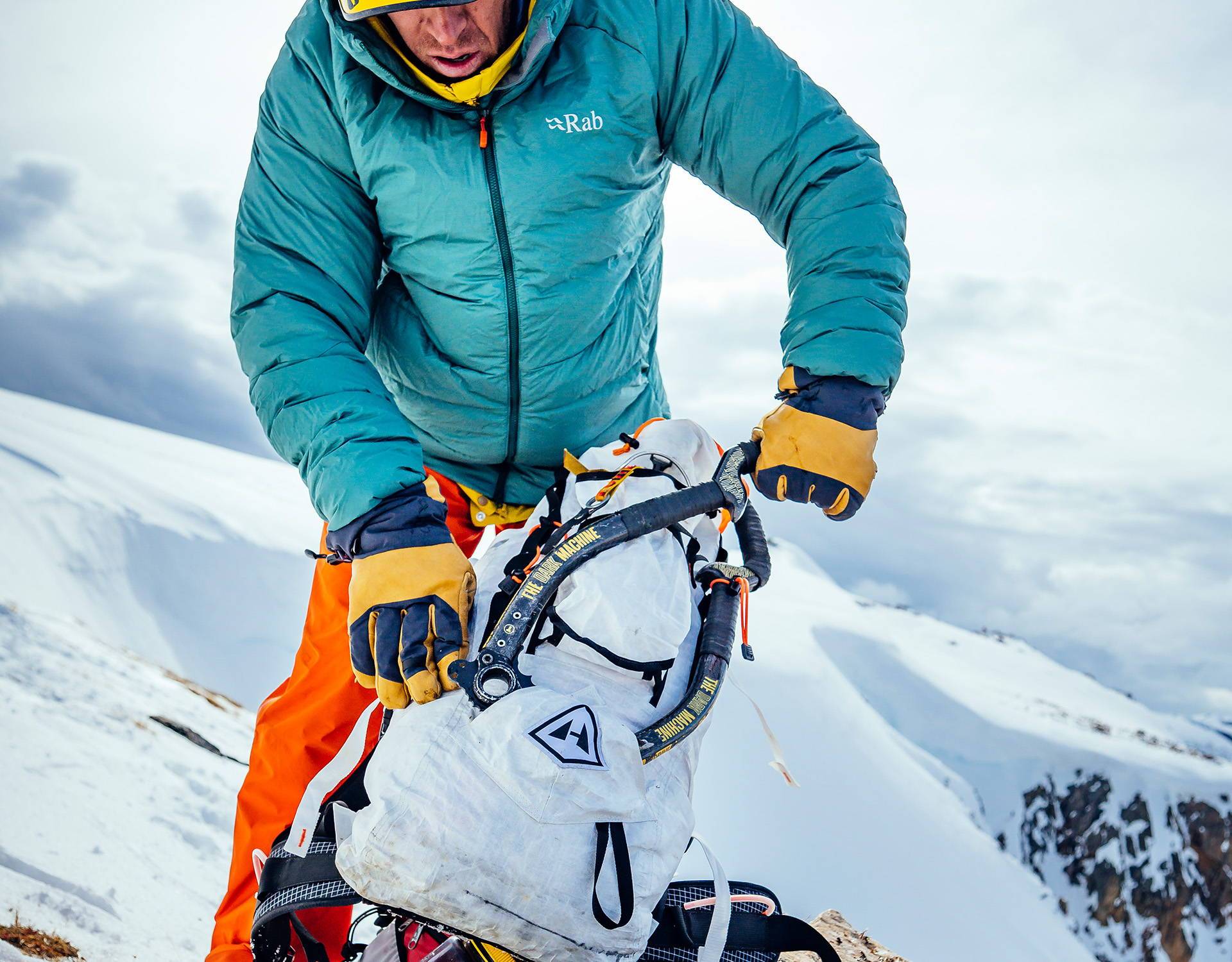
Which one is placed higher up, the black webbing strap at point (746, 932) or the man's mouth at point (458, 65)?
the man's mouth at point (458, 65)

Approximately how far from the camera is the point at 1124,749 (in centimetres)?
994

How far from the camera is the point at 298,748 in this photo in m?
1.99

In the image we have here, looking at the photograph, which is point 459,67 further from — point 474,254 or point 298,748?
point 298,748

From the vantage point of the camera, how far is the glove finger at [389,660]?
1538 millimetres

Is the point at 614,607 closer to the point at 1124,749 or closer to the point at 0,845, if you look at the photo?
the point at 0,845

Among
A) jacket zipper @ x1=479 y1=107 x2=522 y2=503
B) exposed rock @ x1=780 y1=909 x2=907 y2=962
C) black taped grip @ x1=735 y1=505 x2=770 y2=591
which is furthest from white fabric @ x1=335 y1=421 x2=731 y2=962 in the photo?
exposed rock @ x1=780 y1=909 x2=907 y2=962

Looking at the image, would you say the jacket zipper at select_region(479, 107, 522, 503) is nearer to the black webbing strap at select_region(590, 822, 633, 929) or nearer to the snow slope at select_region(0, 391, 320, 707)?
the black webbing strap at select_region(590, 822, 633, 929)

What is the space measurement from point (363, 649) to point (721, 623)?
704 millimetres

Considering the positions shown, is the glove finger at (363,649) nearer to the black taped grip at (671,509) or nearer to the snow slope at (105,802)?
the black taped grip at (671,509)

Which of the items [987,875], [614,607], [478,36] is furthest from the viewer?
[987,875]

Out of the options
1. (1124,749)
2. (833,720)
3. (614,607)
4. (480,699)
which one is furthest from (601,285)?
(1124,749)

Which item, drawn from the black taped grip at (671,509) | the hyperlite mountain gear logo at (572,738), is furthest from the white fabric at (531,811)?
the black taped grip at (671,509)

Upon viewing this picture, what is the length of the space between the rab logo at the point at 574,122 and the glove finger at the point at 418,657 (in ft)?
3.33

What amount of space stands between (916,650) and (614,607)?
368 inches
